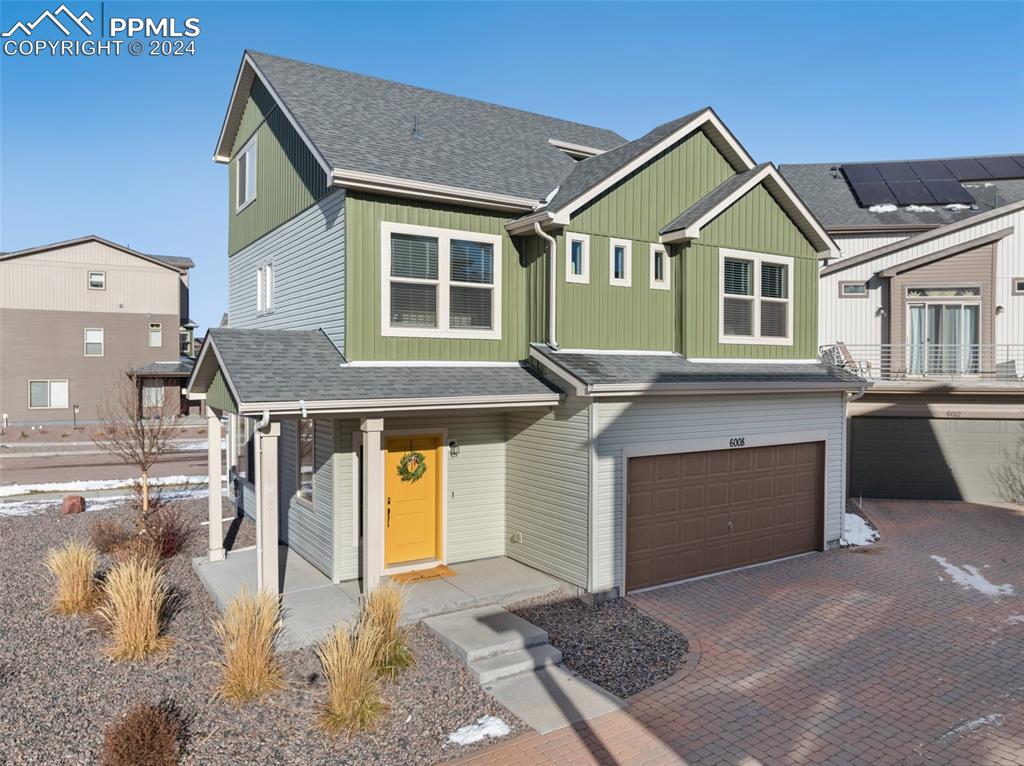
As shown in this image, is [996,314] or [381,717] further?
[996,314]

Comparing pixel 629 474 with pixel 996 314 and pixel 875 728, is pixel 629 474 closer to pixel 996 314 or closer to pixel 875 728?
pixel 875 728

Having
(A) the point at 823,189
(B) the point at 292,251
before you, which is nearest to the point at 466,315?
(B) the point at 292,251

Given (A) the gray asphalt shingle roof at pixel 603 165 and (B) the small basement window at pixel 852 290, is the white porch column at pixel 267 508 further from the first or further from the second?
(B) the small basement window at pixel 852 290

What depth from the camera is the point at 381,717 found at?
662cm

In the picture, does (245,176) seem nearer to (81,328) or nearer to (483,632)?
(483,632)

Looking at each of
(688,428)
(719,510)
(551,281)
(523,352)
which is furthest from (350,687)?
(719,510)

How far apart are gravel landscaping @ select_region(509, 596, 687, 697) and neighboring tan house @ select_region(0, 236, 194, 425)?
33.2 metres

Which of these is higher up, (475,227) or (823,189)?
(823,189)

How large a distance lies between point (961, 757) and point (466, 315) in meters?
8.40

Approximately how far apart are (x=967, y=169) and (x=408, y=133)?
24.7 metres

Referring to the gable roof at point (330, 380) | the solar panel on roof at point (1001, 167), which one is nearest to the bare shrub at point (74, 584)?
the gable roof at point (330, 380)

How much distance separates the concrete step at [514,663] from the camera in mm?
7609

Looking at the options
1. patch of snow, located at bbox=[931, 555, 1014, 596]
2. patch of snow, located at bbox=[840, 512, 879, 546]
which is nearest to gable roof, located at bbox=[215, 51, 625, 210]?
patch of snow, located at bbox=[840, 512, 879, 546]

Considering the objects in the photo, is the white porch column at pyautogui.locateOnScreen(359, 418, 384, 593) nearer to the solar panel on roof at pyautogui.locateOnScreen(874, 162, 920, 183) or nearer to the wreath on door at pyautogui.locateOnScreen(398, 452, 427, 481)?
the wreath on door at pyautogui.locateOnScreen(398, 452, 427, 481)
